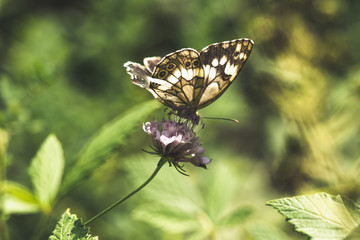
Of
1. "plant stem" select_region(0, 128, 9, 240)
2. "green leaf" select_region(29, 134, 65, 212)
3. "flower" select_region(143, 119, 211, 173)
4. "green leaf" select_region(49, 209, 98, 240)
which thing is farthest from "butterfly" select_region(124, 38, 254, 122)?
"plant stem" select_region(0, 128, 9, 240)

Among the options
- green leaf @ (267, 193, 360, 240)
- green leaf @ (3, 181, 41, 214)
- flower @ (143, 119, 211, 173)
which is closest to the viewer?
green leaf @ (267, 193, 360, 240)

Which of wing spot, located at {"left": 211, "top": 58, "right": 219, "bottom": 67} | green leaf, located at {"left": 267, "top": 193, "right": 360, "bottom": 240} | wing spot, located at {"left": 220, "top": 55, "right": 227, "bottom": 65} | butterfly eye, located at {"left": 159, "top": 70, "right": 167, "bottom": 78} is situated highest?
wing spot, located at {"left": 211, "top": 58, "right": 219, "bottom": 67}

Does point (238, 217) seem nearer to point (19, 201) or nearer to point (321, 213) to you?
point (321, 213)

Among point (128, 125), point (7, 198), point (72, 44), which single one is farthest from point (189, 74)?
point (72, 44)

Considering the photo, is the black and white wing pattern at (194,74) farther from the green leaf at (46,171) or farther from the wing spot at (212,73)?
the green leaf at (46,171)

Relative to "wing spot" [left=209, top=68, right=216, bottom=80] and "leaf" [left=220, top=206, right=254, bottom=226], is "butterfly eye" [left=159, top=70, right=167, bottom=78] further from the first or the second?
"leaf" [left=220, top=206, right=254, bottom=226]

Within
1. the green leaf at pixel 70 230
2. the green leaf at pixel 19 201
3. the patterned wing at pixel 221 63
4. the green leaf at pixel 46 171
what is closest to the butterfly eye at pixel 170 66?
the patterned wing at pixel 221 63

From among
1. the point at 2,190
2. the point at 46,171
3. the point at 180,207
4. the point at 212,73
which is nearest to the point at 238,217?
the point at 180,207
